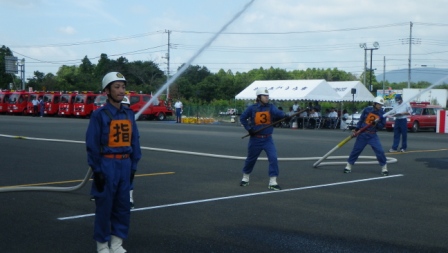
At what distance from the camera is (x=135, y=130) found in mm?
6461

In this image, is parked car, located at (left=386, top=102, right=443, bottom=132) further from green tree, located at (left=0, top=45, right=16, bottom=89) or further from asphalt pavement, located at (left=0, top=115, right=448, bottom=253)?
green tree, located at (left=0, top=45, right=16, bottom=89)

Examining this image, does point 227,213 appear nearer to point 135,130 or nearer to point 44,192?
point 135,130

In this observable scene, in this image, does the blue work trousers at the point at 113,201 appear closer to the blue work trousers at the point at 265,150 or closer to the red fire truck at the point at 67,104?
the blue work trousers at the point at 265,150

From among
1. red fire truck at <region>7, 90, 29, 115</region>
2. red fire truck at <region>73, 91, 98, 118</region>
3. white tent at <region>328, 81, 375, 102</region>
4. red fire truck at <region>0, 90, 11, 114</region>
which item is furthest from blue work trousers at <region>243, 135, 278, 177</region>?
red fire truck at <region>0, 90, 11, 114</region>

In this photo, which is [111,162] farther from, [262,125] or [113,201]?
[262,125]

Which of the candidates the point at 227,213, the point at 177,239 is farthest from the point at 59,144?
the point at 177,239

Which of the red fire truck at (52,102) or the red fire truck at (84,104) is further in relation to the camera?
the red fire truck at (52,102)

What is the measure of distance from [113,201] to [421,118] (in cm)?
3429

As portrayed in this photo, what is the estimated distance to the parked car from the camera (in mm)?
37031

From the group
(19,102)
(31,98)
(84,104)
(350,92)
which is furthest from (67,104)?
(350,92)

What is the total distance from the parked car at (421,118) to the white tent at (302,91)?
4.57m

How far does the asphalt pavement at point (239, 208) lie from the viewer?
6918mm

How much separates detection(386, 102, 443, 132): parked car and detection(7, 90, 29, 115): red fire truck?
114ft

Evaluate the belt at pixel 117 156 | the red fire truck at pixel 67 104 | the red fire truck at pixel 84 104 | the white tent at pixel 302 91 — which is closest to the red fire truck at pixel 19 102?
the red fire truck at pixel 67 104
